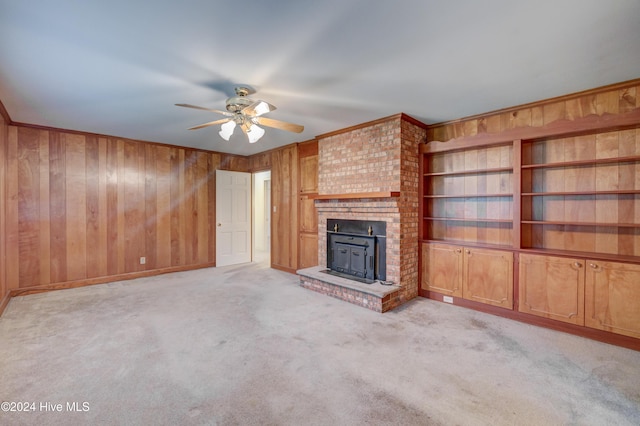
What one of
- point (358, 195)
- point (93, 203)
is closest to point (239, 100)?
point (358, 195)

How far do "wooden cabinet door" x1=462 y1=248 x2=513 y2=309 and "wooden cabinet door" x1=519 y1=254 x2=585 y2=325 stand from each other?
13cm

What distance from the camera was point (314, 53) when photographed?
2.25m

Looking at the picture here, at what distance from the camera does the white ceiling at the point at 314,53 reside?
1.77 meters

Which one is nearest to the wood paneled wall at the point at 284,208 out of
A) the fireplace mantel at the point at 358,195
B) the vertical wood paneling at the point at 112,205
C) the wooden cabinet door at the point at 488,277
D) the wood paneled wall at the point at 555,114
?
the fireplace mantel at the point at 358,195

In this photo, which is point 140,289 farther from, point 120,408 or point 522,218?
point 522,218

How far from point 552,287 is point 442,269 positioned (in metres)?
1.17

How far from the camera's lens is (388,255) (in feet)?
12.6

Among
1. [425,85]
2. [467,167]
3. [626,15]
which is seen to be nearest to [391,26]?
[425,85]

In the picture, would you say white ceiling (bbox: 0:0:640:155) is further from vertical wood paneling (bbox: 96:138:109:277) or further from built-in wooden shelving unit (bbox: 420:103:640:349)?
vertical wood paneling (bbox: 96:138:109:277)

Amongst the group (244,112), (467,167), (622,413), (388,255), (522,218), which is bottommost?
(622,413)

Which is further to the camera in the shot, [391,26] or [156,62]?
[156,62]

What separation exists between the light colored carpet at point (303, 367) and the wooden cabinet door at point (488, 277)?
0.76ft

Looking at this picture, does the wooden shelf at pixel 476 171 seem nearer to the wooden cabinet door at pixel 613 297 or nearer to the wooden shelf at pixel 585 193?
the wooden shelf at pixel 585 193

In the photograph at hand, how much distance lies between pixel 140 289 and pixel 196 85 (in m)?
3.38
